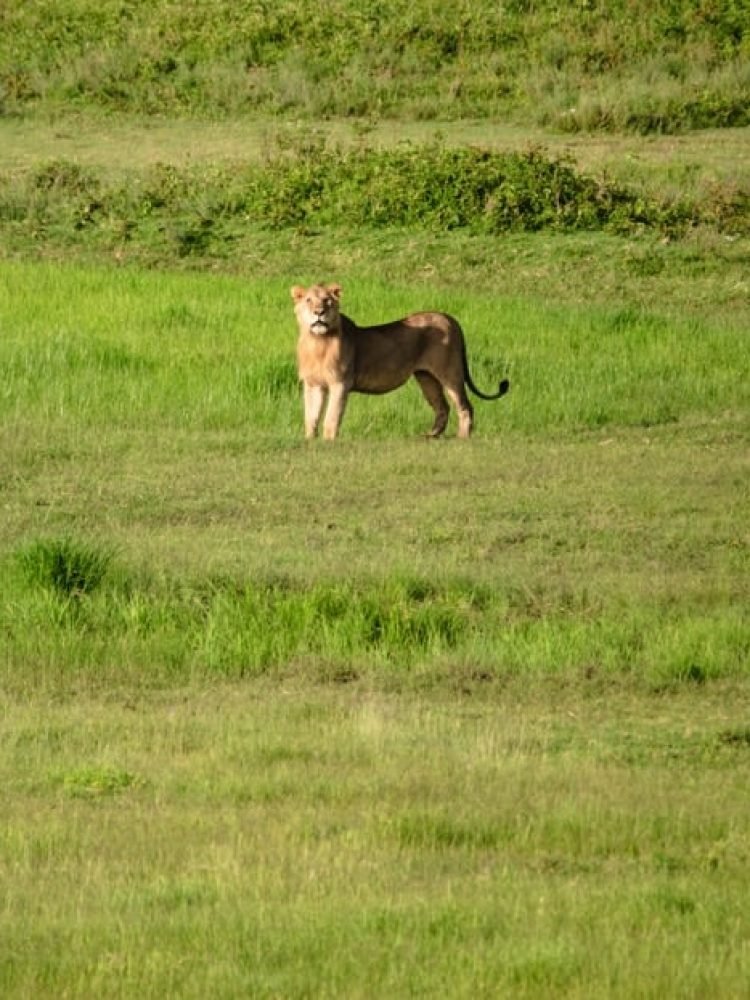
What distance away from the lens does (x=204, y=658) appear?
8445 mm

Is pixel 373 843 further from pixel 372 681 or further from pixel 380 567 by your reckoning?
pixel 380 567

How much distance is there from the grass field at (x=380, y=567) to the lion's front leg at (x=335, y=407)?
0.22m

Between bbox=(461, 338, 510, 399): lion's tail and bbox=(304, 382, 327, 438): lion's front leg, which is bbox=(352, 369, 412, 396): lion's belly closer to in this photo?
bbox=(304, 382, 327, 438): lion's front leg

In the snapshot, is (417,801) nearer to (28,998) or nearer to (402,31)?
(28,998)

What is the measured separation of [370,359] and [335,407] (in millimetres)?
339

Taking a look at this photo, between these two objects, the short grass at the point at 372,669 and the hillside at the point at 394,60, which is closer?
the short grass at the point at 372,669

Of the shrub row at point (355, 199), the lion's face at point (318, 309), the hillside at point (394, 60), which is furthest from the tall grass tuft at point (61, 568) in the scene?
the hillside at point (394, 60)

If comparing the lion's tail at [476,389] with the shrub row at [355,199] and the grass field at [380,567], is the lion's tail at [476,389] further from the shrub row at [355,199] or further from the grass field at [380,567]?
the shrub row at [355,199]

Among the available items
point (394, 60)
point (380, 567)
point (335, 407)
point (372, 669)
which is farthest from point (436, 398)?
point (394, 60)

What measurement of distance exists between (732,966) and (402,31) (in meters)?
22.7

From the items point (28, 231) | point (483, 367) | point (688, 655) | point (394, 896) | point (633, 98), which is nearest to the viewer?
point (394, 896)

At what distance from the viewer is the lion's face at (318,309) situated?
504 inches

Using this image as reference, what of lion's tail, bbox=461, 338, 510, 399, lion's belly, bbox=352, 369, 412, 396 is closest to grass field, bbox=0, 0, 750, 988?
lion's tail, bbox=461, 338, 510, 399

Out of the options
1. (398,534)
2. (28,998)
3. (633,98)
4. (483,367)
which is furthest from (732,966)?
(633,98)
